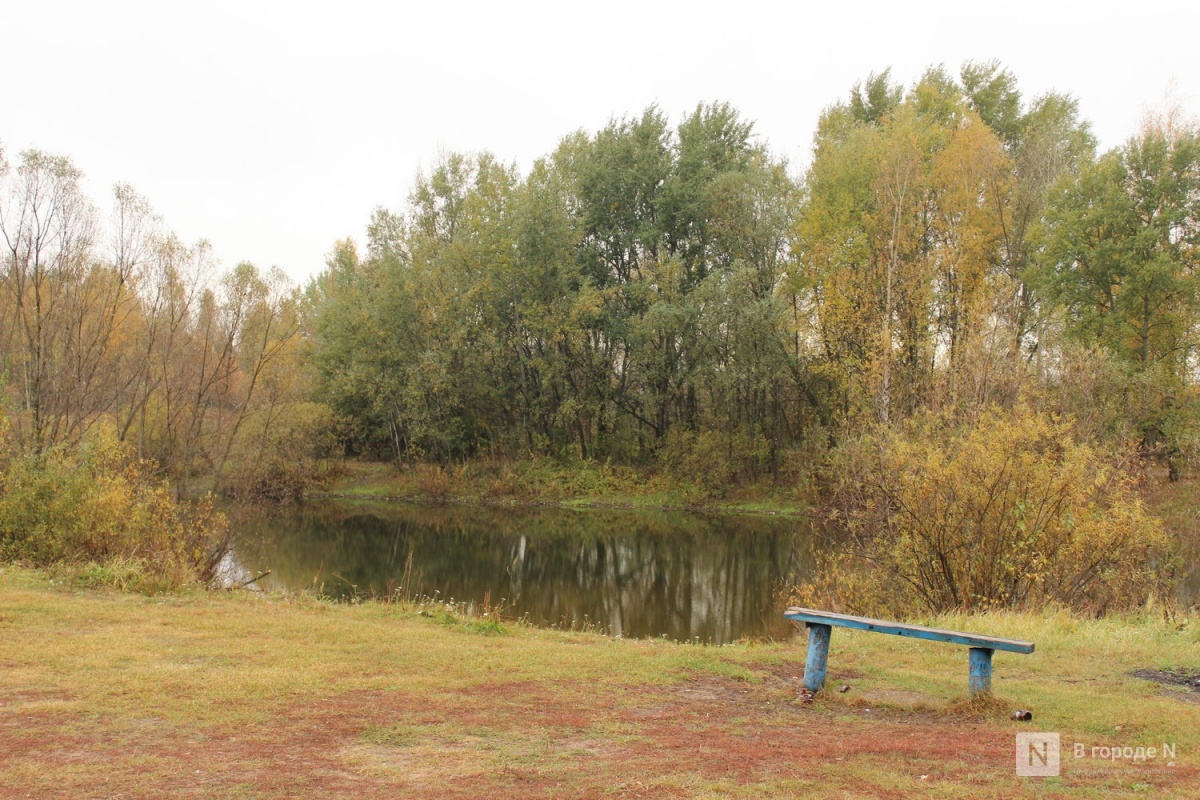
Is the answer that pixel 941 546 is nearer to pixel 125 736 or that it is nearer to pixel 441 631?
pixel 441 631

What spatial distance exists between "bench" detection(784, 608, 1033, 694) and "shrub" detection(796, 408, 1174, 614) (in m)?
5.49

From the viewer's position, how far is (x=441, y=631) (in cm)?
1029

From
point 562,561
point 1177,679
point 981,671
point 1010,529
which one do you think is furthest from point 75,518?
point 1177,679

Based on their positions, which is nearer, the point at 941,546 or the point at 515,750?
the point at 515,750

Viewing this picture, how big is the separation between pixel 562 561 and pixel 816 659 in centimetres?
1756

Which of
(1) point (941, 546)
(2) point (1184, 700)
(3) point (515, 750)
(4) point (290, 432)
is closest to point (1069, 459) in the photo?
(1) point (941, 546)

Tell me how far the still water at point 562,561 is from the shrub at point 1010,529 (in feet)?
10.1

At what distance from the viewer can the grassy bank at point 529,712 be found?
5.14 metres

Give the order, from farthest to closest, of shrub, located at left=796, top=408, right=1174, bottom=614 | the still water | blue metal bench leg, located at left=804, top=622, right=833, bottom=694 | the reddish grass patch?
1. the still water
2. shrub, located at left=796, top=408, right=1174, bottom=614
3. blue metal bench leg, located at left=804, top=622, right=833, bottom=694
4. the reddish grass patch

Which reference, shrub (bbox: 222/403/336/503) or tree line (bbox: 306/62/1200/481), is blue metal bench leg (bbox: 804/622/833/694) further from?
shrub (bbox: 222/403/336/503)

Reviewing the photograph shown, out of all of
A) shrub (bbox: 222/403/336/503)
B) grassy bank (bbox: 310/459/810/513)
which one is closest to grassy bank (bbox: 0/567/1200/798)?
grassy bank (bbox: 310/459/810/513)

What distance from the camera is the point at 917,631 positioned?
23.5 feet

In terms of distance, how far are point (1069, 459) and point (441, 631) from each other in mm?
8981

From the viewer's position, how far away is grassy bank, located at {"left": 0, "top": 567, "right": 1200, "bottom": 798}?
514cm
